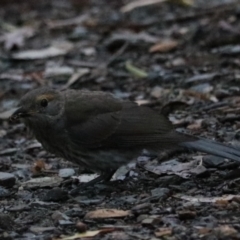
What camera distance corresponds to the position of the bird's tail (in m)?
6.05

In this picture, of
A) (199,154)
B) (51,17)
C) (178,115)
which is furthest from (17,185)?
(51,17)

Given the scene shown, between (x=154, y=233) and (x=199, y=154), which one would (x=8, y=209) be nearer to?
(x=154, y=233)

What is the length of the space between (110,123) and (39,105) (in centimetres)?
52

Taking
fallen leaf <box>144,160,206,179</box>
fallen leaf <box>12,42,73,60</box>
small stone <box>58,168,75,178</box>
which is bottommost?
small stone <box>58,168,75,178</box>

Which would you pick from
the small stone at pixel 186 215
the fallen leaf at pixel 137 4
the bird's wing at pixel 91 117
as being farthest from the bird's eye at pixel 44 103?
the fallen leaf at pixel 137 4

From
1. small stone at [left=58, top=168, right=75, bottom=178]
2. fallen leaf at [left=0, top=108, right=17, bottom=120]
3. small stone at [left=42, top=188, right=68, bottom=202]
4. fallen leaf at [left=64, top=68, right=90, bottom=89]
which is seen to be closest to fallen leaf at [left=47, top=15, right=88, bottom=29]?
fallen leaf at [left=64, top=68, right=90, bottom=89]

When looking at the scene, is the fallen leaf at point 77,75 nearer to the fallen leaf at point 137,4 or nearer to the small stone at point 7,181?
the fallen leaf at point 137,4

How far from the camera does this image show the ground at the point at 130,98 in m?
5.38

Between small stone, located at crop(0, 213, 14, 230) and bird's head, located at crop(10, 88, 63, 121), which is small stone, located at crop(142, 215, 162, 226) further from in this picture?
bird's head, located at crop(10, 88, 63, 121)

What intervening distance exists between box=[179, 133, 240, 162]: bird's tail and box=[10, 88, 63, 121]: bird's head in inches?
37.1

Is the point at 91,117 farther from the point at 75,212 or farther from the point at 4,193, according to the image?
the point at 75,212

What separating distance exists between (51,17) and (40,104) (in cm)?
680

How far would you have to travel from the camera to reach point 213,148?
6.14m

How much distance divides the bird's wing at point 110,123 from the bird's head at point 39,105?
0.09 meters
